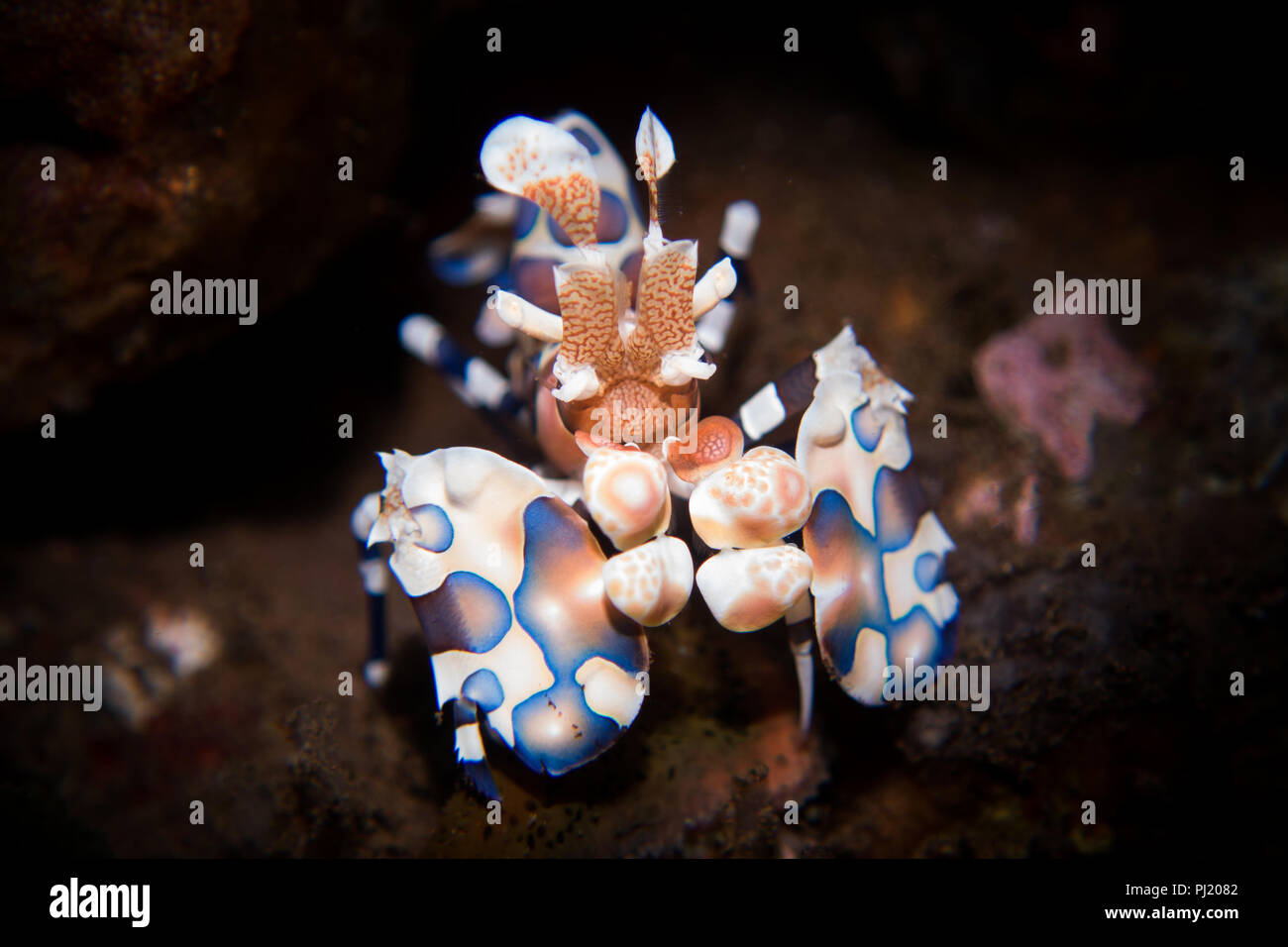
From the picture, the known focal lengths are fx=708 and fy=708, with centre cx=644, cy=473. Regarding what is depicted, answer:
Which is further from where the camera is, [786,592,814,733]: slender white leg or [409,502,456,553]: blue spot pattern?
[786,592,814,733]: slender white leg

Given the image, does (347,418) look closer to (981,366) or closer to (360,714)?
(360,714)

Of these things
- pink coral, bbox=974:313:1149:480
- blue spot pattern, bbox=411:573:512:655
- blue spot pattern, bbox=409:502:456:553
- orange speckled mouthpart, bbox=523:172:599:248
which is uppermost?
orange speckled mouthpart, bbox=523:172:599:248

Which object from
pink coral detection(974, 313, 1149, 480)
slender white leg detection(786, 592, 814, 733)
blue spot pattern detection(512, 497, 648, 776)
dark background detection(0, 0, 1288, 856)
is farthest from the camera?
pink coral detection(974, 313, 1149, 480)

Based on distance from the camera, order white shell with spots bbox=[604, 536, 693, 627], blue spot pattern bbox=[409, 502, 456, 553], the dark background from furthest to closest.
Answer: the dark background → blue spot pattern bbox=[409, 502, 456, 553] → white shell with spots bbox=[604, 536, 693, 627]

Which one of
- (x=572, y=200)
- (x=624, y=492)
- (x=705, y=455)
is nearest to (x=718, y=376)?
(x=705, y=455)

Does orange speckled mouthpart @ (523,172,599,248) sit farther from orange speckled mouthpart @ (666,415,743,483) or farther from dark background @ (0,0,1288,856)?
orange speckled mouthpart @ (666,415,743,483)

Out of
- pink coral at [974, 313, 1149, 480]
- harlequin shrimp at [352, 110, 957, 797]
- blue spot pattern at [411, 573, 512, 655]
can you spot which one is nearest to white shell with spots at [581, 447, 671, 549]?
harlequin shrimp at [352, 110, 957, 797]
